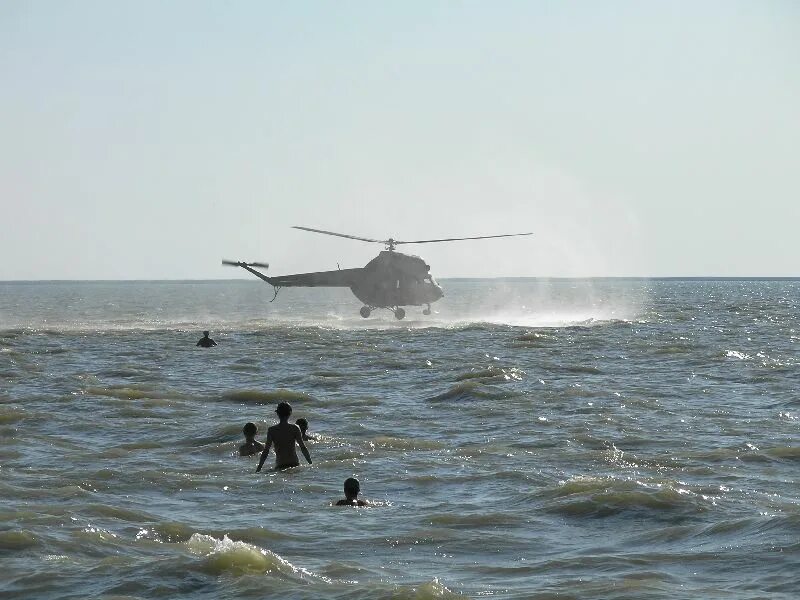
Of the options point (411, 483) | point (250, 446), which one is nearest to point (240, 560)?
point (411, 483)

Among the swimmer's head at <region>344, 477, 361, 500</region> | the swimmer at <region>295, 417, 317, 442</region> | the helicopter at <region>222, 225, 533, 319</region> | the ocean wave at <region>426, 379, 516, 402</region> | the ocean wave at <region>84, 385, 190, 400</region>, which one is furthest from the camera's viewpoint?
the helicopter at <region>222, 225, 533, 319</region>

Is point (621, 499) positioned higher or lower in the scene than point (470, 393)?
lower

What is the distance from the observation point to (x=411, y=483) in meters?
21.5

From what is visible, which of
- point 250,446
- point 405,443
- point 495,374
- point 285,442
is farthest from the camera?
point 495,374

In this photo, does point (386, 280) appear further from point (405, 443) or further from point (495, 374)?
point (405, 443)

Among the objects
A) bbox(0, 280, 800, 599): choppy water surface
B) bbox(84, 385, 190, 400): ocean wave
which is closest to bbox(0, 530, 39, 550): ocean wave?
bbox(0, 280, 800, 599): choppy water surface

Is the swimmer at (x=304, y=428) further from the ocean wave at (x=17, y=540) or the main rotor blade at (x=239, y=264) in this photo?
the main rotor blade at (x=239, y=264)

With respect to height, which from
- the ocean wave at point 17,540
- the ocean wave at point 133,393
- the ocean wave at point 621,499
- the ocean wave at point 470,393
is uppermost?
the ocean wave at point 470,393

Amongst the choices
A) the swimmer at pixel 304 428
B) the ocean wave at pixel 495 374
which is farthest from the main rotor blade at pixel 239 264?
the swimmer at pixel 304 428

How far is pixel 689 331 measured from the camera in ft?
237

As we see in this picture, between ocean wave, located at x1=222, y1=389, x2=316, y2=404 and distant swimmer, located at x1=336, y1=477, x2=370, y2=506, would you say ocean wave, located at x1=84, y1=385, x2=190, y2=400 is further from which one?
distant swimmer, located at x1=336, y1=477, x2=370, y2=506

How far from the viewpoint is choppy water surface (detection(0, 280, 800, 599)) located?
15.2m

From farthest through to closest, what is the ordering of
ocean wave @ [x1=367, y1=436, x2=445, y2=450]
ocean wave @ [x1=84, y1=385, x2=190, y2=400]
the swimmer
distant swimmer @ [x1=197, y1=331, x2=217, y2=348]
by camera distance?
distant swimmer @ [x1=197, y1=331, x2=217, y2=348], ocean wave @ [x1=84, y1=385, x2=190, y2=400], ocean wave @ [x1=367, y1=436, x2=445, y2=450], the swimmer

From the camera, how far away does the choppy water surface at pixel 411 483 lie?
49.8ft
